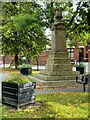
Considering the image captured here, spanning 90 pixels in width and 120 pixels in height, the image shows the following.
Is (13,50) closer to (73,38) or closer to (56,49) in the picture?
(56,49)

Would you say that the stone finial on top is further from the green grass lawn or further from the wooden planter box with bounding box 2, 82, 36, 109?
the wooden planter box with bounding box 2, 82, 36, 109

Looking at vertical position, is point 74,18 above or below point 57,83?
above

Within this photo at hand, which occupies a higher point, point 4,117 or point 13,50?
point 13,50

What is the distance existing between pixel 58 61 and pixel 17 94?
181 cm

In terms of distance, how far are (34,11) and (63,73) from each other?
1021 millimetres

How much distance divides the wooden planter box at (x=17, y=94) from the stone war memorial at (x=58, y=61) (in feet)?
4.83

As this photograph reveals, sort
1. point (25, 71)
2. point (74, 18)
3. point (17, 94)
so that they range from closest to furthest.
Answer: point (17, 94), point (74, 18), point (25, 71)

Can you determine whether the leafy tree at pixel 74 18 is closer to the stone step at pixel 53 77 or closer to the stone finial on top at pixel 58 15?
the stone finial on top at pixel 58 15

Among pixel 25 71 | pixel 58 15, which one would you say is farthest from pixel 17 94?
pixel 58 15

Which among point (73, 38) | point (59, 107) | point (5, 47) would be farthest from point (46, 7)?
point (59, 107)

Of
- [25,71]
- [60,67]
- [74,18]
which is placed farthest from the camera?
[60,67]

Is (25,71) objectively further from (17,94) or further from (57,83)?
(17,94)

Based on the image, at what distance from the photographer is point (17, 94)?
1.80 metres

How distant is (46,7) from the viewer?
3.23m
